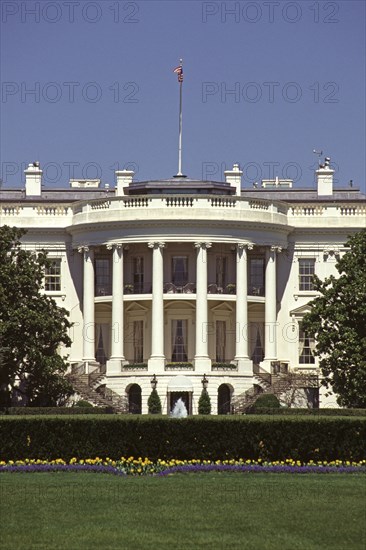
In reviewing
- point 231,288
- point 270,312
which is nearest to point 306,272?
point 270,312

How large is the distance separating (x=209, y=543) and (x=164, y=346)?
62104 mm

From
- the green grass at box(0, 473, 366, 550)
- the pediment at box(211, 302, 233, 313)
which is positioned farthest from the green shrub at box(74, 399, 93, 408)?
the green grass at box(0, 473, 366, 550)

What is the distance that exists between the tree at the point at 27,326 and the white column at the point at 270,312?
44.4 feet

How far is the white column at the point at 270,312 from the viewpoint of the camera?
9312 cm

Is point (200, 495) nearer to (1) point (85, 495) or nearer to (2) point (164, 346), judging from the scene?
(1) point (85, 495)

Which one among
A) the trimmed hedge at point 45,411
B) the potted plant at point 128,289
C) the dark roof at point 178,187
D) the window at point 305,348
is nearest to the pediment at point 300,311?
the window at point 305,348

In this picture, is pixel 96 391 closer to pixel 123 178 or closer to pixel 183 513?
pixel 123 178

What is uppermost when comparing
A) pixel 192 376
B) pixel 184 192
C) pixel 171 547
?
pixel 184 192

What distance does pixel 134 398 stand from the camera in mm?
91500

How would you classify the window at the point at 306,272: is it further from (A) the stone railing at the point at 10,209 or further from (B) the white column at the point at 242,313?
(A) the stone railing at the point at 10,209

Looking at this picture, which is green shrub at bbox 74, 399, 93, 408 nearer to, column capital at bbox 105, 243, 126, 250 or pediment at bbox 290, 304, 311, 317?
column capital at bbox 105, 243, 126, 250

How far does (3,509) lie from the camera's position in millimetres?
35969

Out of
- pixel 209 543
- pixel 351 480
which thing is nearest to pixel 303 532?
pixel 209 543

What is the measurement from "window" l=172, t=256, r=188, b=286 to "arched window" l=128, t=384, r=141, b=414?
20.3ft
